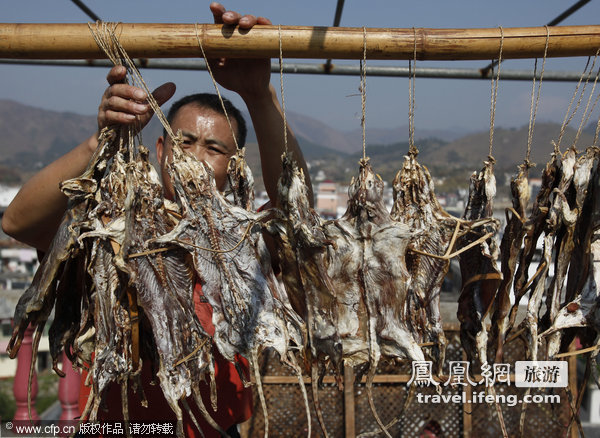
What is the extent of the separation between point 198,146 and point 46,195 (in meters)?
0.82

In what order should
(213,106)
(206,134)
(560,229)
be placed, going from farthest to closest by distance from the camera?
1. (213,106)
2. (206,134)
3. (560,229)

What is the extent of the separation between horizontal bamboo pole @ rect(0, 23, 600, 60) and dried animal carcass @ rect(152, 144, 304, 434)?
54cm

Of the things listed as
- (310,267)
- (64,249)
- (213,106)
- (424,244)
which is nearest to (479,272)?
(424,244)

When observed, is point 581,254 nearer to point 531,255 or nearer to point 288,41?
point 531,255

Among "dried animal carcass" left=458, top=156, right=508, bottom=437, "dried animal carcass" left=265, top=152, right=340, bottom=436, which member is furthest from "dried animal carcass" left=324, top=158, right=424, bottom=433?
"dried animal carcass" left=458, top=156, right=508, bottom=437

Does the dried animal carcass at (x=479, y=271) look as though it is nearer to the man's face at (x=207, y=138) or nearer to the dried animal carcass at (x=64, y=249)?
the man's face at (x=207, y=138)

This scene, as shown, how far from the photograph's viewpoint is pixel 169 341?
2094 millimetres

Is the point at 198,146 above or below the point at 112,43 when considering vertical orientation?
below

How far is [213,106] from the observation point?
9.14 feet

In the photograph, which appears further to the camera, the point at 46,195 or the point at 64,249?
the point at 46,195

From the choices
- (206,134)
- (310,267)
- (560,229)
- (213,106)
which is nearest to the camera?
(310,267)

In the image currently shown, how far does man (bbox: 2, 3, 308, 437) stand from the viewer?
219cm

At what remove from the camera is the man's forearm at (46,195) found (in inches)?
90.4

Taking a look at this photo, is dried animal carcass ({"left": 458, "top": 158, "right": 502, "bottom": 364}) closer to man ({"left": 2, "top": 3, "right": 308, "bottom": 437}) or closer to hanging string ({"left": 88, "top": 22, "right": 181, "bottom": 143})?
man ({"left": 2, "top": 3, "right": 308, "bottom": 437})
